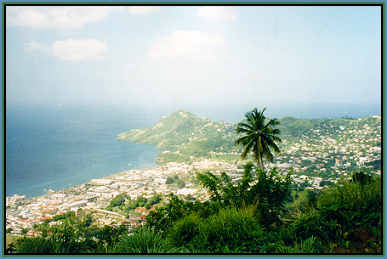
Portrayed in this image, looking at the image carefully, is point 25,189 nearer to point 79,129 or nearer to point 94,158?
point 94,158

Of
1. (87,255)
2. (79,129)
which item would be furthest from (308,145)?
(79,129)

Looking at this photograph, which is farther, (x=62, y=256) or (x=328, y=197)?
(x=328, y=197)

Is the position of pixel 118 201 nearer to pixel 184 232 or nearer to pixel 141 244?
pixel 184 232

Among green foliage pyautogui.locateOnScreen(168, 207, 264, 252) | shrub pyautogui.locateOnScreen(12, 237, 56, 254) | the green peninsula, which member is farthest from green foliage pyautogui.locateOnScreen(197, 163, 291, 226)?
shrub pyautogui.locateOnScreen(12, 237, 56, 254)

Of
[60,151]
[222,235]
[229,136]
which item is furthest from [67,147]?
[222,235]

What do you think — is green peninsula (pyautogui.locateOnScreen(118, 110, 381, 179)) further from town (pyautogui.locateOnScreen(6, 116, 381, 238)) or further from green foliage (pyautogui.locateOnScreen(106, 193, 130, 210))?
green foliage (pyautogui.locateOnScreen(106, 193, 130, 210))

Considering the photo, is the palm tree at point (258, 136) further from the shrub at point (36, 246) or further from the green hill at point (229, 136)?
the green hill at point (229, 136)

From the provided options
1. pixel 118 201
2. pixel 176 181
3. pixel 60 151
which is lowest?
pixel 176 181
